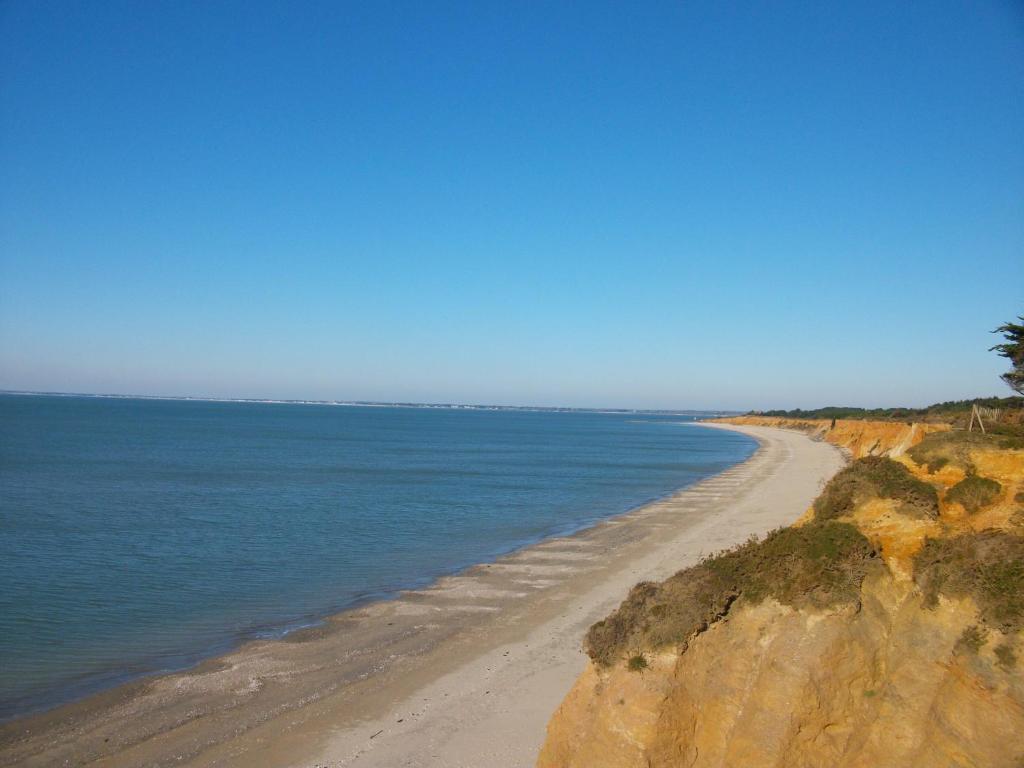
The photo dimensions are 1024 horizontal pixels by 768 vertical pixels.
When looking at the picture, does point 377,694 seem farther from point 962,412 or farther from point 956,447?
point 962,412

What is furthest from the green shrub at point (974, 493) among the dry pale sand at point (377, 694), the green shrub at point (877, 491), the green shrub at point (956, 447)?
the dry pale sand at point (377, 694)

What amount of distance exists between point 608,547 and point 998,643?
853 inches

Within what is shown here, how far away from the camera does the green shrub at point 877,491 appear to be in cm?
941

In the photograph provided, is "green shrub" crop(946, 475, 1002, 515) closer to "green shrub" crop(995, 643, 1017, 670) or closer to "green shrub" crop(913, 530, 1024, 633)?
"green shrub" crop(913, 530, 1024, 633)

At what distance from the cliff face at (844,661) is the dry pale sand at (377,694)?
10.3ft

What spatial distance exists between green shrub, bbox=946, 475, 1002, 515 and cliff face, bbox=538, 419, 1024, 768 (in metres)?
0.03

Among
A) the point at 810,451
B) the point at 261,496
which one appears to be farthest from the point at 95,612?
the point at 810,451

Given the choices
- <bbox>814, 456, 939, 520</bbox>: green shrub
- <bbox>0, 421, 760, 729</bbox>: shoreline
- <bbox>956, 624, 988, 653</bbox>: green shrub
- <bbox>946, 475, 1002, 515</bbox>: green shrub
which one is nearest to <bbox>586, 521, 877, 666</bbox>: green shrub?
<bbox>814, 456, 939, 520</bbox>: green shrub

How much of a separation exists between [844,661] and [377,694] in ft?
Result: 29.6

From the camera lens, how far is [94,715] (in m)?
13.3

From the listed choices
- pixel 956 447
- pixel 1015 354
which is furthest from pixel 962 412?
pixel 956 447

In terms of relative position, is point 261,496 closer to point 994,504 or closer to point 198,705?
point 198,705

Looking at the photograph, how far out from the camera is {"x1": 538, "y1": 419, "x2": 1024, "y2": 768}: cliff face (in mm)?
7328

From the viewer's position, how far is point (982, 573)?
7.73 metres
